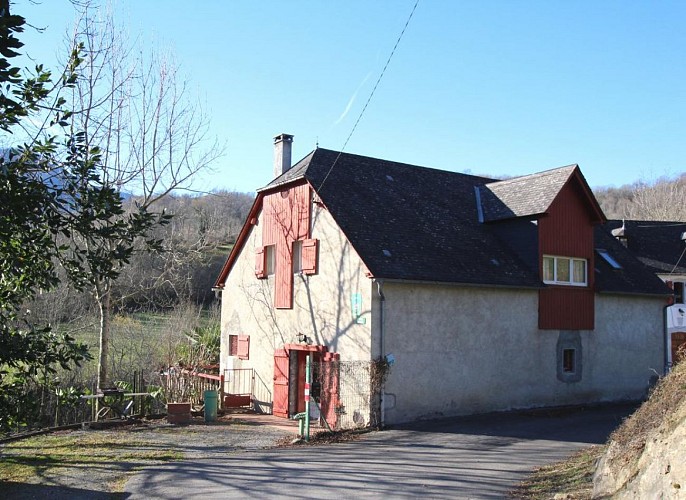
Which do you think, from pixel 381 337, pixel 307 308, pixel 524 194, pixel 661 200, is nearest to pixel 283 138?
pixel 307 308

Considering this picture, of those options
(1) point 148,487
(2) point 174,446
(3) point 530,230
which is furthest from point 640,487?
(3) point 530,230

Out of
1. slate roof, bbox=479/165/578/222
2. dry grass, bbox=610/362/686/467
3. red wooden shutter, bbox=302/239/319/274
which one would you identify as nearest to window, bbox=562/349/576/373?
slate roof, bbox=479/165/578/222

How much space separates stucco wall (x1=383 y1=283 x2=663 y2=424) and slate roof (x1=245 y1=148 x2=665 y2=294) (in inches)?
21.9

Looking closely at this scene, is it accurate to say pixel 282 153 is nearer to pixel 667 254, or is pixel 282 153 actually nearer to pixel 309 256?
pixel 309 256

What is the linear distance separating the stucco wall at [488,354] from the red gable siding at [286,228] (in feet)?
13.7

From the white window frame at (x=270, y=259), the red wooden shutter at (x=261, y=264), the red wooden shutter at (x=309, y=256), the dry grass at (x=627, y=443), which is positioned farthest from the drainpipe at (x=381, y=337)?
the red wooden shutter at (x=261, y=264)

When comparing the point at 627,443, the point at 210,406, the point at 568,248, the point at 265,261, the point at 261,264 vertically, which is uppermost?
the point at 568,248

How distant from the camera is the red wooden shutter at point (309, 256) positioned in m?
18.5

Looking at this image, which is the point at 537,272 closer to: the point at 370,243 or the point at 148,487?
the point at 370,243

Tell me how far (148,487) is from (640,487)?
7.35 meters

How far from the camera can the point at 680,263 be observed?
27.9 meters

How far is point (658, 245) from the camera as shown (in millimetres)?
29750

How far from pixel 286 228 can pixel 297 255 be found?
0.92 meters

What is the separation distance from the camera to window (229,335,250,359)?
72.5ft
